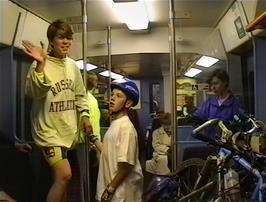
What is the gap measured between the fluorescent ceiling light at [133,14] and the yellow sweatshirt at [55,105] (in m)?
0.38

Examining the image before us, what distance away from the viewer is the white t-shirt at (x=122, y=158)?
178 cm

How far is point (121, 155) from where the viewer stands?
178 centimetres

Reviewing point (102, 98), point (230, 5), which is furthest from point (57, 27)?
point (230, 5)

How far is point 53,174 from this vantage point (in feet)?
6.19

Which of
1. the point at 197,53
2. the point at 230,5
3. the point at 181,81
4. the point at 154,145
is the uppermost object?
the point at 230,5

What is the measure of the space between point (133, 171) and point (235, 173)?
1.52 ft

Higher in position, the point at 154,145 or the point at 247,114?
the point at 247,114

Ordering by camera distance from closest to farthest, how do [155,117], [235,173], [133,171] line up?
[235,173]
[133,171]
[155,117]

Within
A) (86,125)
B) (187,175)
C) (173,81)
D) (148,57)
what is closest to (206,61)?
(173,81)

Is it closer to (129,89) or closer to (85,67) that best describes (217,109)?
(129,89)

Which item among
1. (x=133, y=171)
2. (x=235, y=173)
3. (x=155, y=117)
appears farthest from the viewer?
(x=155, y=117)

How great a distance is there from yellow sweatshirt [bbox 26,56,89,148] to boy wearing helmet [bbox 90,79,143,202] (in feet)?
0.62

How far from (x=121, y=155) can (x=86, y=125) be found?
0.28 meters

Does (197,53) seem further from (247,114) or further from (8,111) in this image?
(8,111)
